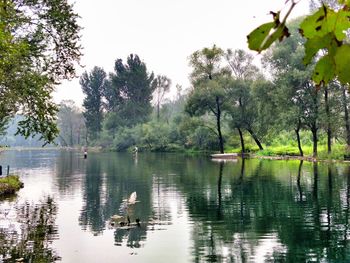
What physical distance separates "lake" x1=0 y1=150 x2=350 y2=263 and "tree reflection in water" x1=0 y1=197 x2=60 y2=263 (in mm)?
37

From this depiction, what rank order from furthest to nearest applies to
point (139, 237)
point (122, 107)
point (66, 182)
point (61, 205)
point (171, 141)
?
1. point (122, 107)
2. point (171, 141)
3. point (66, 182)
4. point (61, 205)
5. point (139, 237)

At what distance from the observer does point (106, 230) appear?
18.4 m

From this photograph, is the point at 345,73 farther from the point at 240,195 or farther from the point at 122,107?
the point at 122,107

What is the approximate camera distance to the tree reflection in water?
14.0 m

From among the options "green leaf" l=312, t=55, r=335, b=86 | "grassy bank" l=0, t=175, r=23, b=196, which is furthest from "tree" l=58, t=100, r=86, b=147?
"green leaf" l=312, t=55, r=335, b=86

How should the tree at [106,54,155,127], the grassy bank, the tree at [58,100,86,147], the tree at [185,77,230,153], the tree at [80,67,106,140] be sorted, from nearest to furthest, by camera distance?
the grassy bank, the tree at [185,77,230,153], the tree at [106,54,155,127], the tree at [80,67,106,140], the tree at [58,100,86,147]

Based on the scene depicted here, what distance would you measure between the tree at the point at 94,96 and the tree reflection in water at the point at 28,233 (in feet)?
386

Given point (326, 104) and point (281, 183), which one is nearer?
point (281, 183)

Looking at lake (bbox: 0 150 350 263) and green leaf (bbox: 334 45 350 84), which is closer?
green leaf (bbox: 334 45 350 84)

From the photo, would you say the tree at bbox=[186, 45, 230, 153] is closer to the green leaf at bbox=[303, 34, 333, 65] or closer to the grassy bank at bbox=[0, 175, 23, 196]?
the grassy bank at bbox=[0, 175, 23, 196]

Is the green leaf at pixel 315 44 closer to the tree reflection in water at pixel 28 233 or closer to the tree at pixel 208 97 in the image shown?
the tree reflection in water at pixel 28 233

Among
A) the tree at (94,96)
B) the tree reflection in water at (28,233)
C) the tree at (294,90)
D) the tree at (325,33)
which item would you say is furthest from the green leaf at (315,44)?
the tree at (94,96)

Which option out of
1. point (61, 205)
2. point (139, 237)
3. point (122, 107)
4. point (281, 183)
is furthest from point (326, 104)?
point (122, 107)

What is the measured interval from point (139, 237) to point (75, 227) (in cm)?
397
